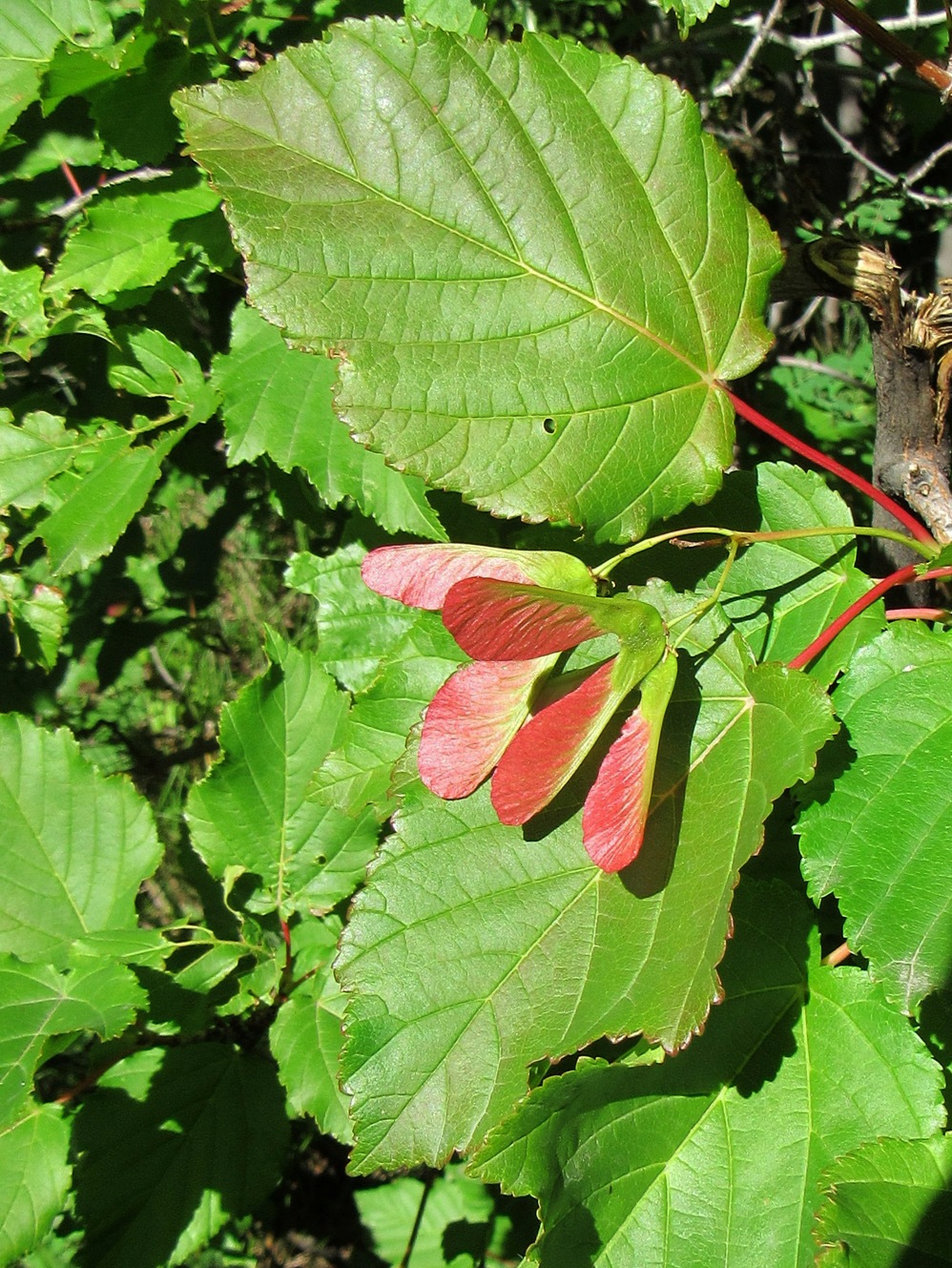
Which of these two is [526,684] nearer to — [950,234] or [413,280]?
[413,280]

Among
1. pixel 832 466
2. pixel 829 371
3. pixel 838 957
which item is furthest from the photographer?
pixel 829 371

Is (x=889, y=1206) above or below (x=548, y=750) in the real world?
below

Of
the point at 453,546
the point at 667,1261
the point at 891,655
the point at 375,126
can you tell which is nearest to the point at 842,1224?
the point at 667,1261

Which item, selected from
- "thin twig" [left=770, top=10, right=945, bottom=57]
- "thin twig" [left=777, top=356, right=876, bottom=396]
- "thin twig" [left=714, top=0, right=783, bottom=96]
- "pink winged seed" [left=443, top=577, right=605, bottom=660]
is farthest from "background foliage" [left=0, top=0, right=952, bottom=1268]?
"thin twig" [left=777, top=356, right=876, bottom=396]

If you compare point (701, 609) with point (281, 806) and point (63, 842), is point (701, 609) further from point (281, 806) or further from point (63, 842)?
point (63, 842)

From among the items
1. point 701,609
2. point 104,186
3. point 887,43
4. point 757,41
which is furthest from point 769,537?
point 757,41

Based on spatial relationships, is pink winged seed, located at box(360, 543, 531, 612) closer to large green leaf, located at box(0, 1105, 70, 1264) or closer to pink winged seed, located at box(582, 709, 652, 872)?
pink winged seed, located at box(582, 709, 652, 872)
